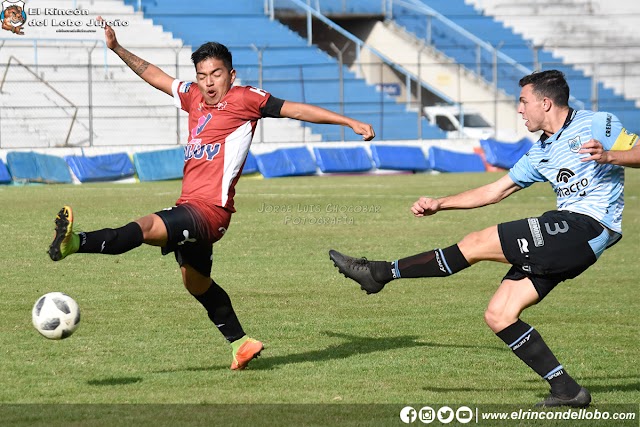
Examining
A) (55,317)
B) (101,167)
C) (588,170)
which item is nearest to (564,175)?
(588,170)

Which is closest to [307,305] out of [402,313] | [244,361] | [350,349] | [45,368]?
[402,313]

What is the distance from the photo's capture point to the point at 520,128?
124ft

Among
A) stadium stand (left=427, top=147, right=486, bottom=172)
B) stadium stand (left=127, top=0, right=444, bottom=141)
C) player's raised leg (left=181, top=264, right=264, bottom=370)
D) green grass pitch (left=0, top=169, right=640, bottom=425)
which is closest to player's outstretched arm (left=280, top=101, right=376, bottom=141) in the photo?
player's raised leg (left=181, top=264, right=264, bottom=370)

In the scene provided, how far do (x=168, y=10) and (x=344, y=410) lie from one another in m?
32.5

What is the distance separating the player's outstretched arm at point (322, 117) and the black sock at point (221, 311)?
145cm

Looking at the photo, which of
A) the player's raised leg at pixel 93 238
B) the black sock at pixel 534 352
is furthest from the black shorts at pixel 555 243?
the player's raised leg at pixel 93 238

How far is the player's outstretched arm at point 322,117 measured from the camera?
23.0 feet

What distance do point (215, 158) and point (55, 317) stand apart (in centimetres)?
160

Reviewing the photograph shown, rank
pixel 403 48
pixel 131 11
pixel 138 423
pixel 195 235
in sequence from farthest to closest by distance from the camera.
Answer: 1. pixel 403 48
2. pixel 131 11
3. pixel 195 235
4. pixel 138 423

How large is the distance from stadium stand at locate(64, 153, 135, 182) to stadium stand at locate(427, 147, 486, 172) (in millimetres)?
9342

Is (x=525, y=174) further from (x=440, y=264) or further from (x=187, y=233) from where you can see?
(x=187, y=233)

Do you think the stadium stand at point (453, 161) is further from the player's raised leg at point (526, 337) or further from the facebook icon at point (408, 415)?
the facebook icon at point (408, 415)

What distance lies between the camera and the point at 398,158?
31031mm

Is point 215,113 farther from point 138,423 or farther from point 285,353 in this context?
point 138,423
